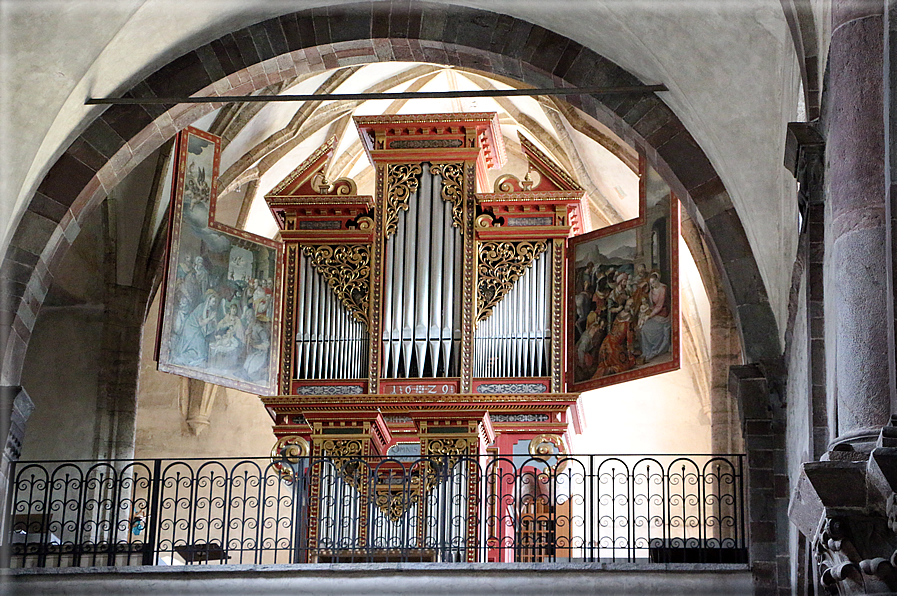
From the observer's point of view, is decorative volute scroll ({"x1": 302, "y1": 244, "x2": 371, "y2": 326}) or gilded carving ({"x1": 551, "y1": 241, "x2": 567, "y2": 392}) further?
decorative volute scroll ({"x1": 302, "y1": 244, "x2": 371, "y2": 326})

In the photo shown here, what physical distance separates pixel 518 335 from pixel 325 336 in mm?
1718

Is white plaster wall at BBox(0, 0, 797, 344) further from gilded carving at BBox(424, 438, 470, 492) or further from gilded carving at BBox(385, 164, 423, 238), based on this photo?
gilded carving at BBox(424, 438, 470, 492)

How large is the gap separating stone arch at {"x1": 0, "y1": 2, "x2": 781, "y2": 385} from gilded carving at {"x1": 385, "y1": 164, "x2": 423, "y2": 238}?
1.47m

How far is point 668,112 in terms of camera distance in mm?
10750

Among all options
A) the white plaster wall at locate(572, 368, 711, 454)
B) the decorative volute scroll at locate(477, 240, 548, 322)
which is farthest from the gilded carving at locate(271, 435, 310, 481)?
the white plaster wall at locate(572, 368, 711, 454)

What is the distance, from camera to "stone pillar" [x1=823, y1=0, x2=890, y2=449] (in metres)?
5.81

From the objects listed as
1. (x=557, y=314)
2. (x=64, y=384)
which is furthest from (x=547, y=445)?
(x=64, y=384)

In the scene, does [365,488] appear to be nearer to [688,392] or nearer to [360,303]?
[360,303]

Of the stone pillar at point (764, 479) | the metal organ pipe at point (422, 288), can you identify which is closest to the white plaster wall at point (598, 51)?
the stone pillar at point (764, 479)

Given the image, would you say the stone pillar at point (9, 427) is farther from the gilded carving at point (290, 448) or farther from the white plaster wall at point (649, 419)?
the white plaster wall at point (649, 419)

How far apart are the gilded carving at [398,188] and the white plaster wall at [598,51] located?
2100mm

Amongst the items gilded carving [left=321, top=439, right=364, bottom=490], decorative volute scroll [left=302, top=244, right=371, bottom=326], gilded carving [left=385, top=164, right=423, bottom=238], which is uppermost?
gilded carving [left=385, top=164, right=423, bottom=238]

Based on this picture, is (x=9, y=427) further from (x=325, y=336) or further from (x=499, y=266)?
(x=499, y=266)

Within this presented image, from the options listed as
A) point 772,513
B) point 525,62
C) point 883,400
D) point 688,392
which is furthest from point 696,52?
point 688,392
